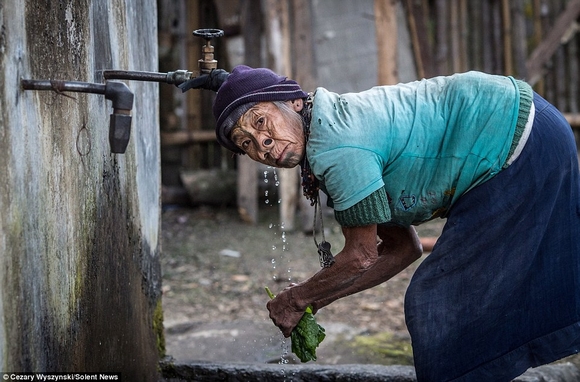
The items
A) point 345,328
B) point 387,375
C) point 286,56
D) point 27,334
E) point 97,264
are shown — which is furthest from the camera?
point 286,56

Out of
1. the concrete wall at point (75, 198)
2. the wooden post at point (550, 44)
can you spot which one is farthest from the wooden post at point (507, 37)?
the concrete wall at point (75, 198)

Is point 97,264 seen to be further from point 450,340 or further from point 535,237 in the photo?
point 535,237

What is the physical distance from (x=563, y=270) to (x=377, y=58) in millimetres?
5289

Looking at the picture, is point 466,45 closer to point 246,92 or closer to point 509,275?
point 509,275

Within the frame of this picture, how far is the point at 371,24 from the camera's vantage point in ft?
26.1

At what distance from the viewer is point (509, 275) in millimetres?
2596

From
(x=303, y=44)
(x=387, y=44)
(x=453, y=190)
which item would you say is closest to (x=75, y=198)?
(x=453, y=190)

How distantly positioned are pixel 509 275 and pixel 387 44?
4.92 m

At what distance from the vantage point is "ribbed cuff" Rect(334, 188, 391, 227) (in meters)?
2.40

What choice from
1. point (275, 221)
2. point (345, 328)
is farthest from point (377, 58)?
point (345, 328)

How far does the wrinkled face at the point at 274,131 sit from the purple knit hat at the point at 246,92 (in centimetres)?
3

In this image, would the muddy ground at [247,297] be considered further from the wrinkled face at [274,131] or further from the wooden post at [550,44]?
the wooden post at [550,44]

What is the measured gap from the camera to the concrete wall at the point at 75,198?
7.00 feet

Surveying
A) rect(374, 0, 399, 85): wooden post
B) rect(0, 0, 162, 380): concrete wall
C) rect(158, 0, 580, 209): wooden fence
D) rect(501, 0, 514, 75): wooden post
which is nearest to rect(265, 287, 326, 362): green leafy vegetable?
rect(0, 0, 162, 380): concrete wall
